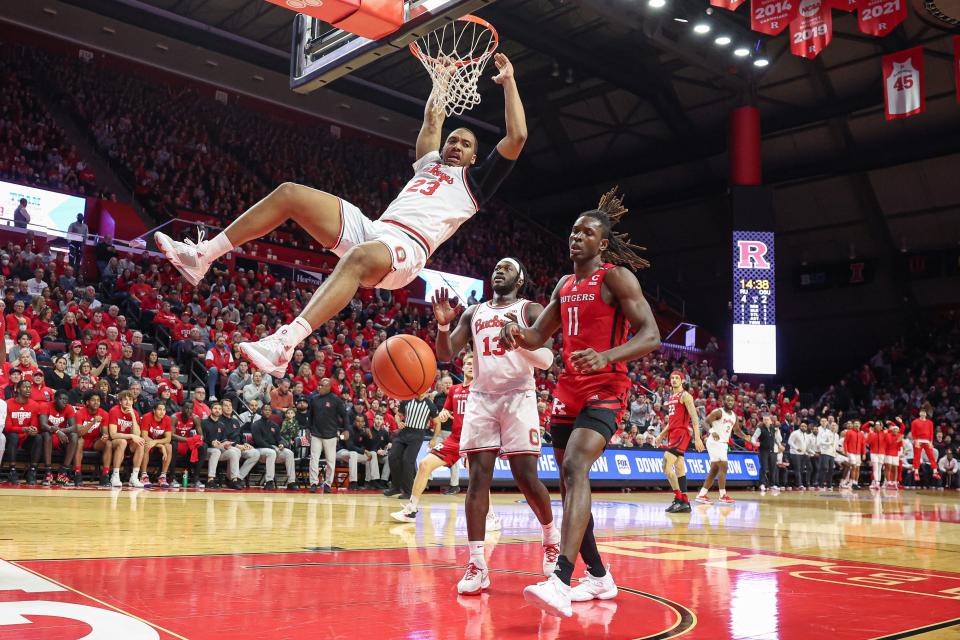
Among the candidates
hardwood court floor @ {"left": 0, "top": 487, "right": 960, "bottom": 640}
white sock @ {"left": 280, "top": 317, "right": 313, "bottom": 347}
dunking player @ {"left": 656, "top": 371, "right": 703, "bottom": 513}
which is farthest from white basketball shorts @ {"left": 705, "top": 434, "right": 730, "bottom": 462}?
white sock @ {"left": 280, "top": 317, "right": 313, "bottom": 347}

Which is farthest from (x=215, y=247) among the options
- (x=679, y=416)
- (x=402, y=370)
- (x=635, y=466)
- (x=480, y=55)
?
(x=635, y=466)

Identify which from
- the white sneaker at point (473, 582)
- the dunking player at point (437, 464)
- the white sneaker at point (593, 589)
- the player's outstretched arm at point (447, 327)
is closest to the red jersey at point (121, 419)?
the dunking player at point (437, 464)

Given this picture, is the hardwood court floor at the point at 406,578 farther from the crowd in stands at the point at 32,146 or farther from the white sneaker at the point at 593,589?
the crowd in stands at the point at 32,146

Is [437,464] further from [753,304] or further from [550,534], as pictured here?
[753,304]

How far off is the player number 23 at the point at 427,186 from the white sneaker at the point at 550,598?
2251 mm

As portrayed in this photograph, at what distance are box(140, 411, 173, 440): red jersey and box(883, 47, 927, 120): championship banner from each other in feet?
54.7

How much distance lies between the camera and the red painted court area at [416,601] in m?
3.27

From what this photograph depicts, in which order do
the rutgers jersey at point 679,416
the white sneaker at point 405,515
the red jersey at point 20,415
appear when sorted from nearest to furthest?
the white sneaker at point 405,515 < the red jersey at point 20,415 < the rutgers jersey at point 679,416

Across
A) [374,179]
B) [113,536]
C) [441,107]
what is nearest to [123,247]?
[374,179]

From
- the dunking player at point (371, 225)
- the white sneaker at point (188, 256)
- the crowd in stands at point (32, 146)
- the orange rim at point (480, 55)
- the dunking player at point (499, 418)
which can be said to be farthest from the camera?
the crowd in stands at point (32, 146)

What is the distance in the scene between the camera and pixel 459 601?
4.02 metres

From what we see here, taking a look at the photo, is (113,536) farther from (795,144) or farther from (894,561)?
(795,144)

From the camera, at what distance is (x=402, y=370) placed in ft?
15.0

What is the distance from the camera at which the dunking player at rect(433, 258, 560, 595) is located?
4.81 metres
